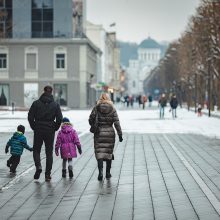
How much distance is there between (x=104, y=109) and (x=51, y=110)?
38.5 inches

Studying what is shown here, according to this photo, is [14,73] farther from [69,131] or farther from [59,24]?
[69,131]

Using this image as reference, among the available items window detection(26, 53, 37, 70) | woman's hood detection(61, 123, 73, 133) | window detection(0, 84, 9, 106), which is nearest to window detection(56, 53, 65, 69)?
window detection(26, 53, 37, 70)

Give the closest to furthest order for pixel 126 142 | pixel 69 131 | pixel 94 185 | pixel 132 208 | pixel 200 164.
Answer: pixel 132 208
pixel 94 185
pixel 69 131
pixel 200 164
pixel 126 142

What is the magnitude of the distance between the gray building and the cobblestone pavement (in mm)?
59582

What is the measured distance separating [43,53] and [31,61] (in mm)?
1591

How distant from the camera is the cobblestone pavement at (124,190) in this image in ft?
32.4

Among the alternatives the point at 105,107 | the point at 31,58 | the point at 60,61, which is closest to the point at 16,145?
the point at 105,107

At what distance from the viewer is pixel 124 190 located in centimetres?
1223

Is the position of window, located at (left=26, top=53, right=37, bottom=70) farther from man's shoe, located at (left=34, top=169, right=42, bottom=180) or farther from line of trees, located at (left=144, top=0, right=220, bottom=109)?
man's shoe, located at (left=34, top=169, right=42, bottom=180)

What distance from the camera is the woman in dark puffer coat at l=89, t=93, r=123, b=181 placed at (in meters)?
13.7

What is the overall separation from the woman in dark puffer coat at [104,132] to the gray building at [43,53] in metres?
65.1

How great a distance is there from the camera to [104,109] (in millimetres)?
13805

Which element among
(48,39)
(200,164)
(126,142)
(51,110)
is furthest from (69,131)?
(48,39)

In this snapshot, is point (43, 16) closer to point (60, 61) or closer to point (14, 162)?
point (60, 61)
